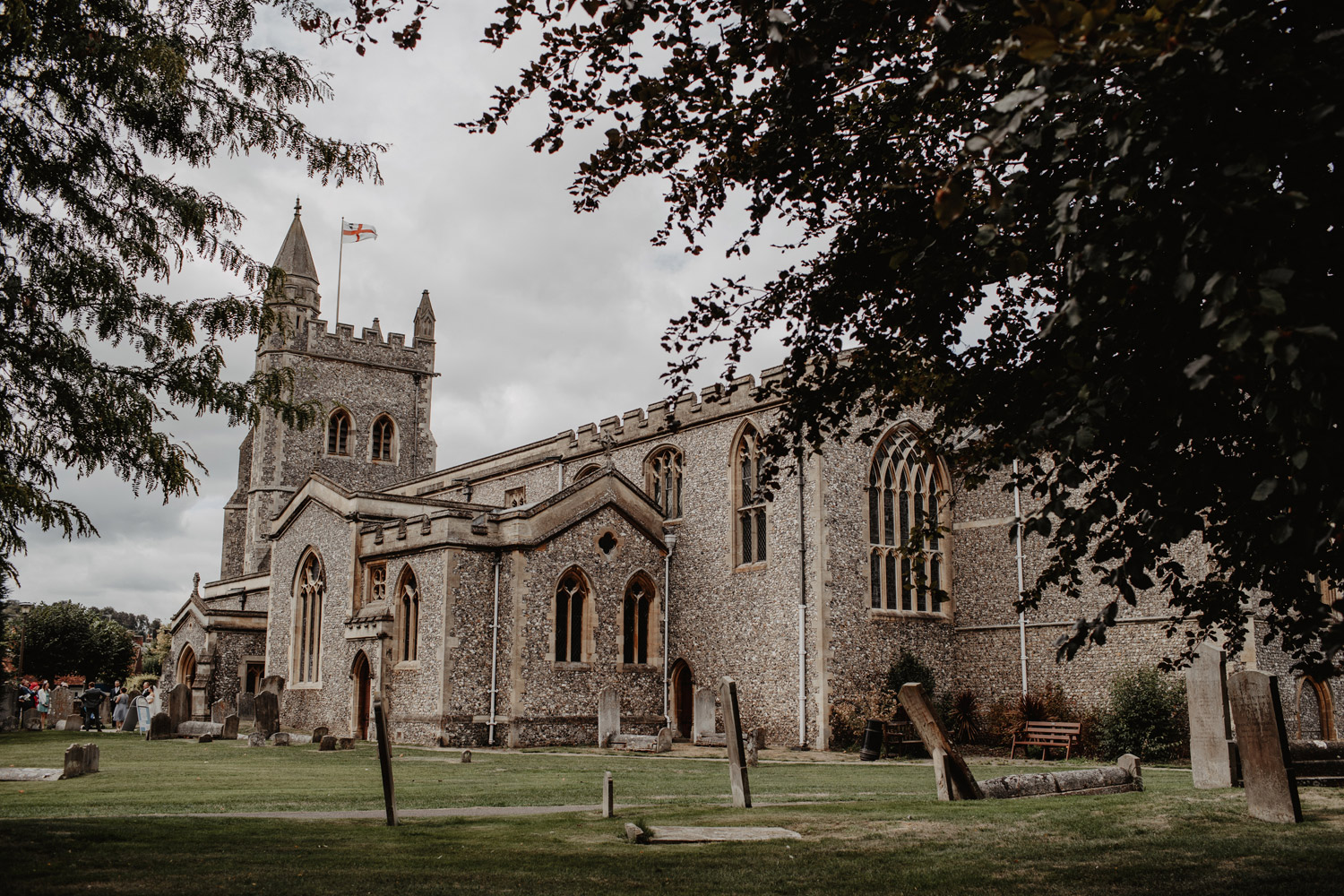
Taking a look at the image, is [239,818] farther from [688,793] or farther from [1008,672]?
[1008,672]

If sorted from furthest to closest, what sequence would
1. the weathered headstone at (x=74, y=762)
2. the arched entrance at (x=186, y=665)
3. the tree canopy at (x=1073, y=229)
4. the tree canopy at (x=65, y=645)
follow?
the tree canopy at (x=65, y=645) → the arched entrance at (x=186, y=665) → the weathered headstone at (x=74, y=762) → the tree canopy at (x=1073, y=229)

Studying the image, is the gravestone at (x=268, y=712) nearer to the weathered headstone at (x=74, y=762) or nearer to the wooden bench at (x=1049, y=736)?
the weathered headstone at (x=74, y=762)

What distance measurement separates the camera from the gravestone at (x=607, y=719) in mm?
24312

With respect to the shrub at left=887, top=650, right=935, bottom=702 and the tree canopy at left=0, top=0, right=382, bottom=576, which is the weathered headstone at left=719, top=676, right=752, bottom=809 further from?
the shrub at left=887, top=650, right=935, bottom=702

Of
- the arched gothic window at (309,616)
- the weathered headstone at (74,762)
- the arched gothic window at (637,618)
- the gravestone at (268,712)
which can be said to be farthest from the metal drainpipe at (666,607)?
the weathered headstone at (74,762)

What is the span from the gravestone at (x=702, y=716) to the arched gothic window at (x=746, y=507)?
332 centimetres

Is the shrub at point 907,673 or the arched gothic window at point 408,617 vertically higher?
the arched gothic window at point 408,617

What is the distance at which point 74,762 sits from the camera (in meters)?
14.3

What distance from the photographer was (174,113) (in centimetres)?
819

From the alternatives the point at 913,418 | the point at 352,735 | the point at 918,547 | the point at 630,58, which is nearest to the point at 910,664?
the point at 913,418

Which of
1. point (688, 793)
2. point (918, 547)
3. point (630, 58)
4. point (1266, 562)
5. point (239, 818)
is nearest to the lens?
point (1266, 562)

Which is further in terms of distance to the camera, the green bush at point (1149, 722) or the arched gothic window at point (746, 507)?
the arched gothic window at point (746, 507)

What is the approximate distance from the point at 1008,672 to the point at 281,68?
69.5 ft

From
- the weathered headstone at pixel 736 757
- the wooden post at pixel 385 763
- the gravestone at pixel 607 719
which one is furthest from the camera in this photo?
the gravestone at pixel 607 719
